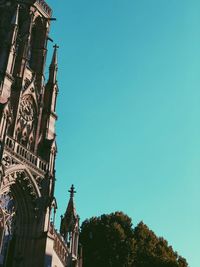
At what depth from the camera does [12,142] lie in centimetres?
2500

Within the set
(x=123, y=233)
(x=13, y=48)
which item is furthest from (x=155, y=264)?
(x=13, y=48)

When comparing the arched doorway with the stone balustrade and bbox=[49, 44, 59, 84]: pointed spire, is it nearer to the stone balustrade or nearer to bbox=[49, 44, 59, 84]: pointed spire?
the stone balustrade

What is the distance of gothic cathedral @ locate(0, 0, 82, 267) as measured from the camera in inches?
938

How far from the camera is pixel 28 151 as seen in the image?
85.0 feet

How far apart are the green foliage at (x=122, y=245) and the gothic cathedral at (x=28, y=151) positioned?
24.4 feet

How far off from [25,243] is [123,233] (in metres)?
13.9

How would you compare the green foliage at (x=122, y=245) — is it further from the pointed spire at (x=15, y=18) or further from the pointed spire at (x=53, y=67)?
the pointed spire at (x=15, y=18)

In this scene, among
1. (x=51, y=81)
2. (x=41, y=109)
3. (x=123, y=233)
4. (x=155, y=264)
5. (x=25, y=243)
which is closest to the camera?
(x=25, y=243)

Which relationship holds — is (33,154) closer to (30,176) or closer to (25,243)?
(30,176)

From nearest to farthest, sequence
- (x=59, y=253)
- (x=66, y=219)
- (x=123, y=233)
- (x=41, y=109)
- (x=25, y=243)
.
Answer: (x=25, y=243) < (x=59, y=253) < (x=66, y=219) < (x=41, y=109) < (x=123, y=233)

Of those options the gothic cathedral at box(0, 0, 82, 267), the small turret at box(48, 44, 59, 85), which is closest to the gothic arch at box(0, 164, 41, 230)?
the gothic cathedral at box(0, 0, 82, 267)

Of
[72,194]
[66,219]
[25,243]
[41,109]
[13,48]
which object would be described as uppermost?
[13,48]

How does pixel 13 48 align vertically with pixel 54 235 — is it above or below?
above

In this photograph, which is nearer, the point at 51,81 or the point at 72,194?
the point at 72,194
